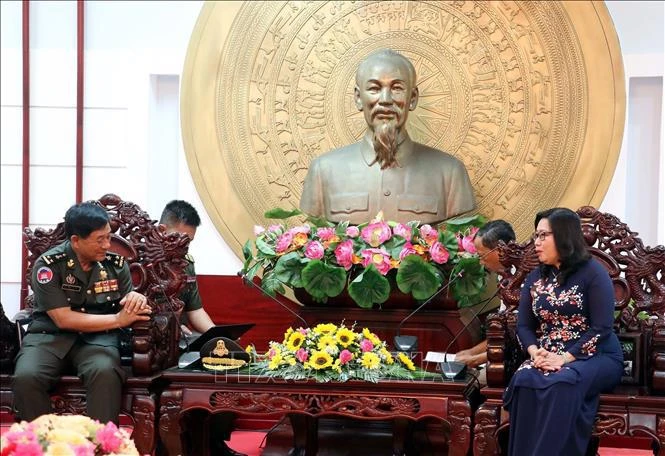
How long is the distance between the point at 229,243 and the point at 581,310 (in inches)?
88.8

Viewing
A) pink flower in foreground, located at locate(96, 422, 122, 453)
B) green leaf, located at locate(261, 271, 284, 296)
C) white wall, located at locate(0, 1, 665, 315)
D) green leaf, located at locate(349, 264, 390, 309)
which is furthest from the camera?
white wall, located at locate(0, 1, 665, 315)

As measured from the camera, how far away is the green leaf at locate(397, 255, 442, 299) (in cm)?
435

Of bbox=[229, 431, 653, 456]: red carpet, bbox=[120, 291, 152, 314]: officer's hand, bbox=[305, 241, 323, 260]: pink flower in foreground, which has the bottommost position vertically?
bbox=[229, 431, 653, 456]: red carpet

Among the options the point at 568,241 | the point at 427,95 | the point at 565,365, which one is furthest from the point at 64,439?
the point at 427,95

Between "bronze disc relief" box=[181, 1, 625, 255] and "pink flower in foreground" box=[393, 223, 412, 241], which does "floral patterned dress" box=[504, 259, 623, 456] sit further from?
"bronze disc relief" box=[181, 1, 625, 255]

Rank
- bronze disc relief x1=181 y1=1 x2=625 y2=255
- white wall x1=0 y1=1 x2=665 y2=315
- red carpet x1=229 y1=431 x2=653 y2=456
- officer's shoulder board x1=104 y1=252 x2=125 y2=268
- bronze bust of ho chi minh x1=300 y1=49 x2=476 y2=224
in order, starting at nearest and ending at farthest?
officer's shoulder board x1=104 y1=252 x2=125 y2=268 < red carpet x1=229 y1=431 x2=653 y2=456 < bronze bust of ho chi minh x1=300 y1=49 x2=476 y2=224 < bronze disc relief x1=181 y1=1 x2=625 y2=255 < white wall x1=0 y1=1 x2=665 y2=315

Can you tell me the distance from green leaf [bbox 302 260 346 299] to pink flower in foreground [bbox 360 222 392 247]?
184mm

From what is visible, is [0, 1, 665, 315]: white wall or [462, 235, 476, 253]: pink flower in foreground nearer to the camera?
[462, 235, 476, 253]: pink flower in foreground

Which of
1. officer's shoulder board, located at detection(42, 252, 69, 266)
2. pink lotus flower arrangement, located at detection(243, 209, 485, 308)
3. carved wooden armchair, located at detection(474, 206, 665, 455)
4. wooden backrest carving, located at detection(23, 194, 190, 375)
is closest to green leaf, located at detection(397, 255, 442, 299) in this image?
pink lotus flower arrangement, located at detection(243, 209, 485, 308)

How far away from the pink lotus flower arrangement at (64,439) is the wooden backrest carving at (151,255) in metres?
1.57

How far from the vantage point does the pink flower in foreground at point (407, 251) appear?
4.39 metres

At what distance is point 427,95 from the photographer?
542cm

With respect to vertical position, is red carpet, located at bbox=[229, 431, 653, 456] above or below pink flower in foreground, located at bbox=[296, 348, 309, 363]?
below

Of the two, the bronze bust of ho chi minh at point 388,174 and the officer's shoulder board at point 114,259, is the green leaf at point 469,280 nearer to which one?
the bronze bust of ho chi minh at point 388,174
